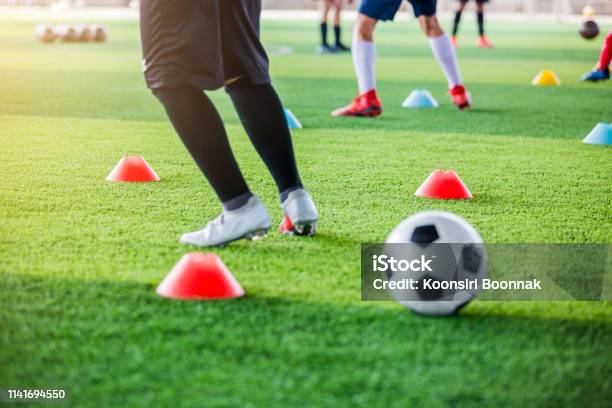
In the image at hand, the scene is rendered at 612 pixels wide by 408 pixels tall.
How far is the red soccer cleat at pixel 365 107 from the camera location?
772cm

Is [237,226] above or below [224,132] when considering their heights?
below

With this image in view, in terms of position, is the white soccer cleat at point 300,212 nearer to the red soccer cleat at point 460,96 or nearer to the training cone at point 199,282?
the training cone at point 199,282

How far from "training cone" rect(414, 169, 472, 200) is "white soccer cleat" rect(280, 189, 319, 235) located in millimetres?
1015

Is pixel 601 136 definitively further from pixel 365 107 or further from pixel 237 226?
pixel 237 226

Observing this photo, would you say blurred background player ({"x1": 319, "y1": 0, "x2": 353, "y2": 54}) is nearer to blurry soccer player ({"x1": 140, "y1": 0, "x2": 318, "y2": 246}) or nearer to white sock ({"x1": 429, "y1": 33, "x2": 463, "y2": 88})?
white sock ({"x1": 429, "y1": 33, "x2": 463, "y2": 88})

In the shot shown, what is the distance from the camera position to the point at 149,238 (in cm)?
360

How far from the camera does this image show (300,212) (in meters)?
3.60

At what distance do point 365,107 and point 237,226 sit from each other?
4420mm

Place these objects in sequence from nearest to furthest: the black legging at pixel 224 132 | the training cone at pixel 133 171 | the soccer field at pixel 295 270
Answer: the soccer field at pixel 295 270 → the black legging at pixel 224 132 → the training cone at pixel 133 171

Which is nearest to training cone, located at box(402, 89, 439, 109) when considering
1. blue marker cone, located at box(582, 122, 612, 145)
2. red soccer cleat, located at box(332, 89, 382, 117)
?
red soccer cleat, located at box(332, 89, 382, 117)

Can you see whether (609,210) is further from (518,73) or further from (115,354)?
(518,73)

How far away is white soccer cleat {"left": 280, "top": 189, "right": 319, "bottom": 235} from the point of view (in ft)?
11.8

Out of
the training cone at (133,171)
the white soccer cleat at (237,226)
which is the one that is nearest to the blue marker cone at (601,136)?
the training cone at (133,171)

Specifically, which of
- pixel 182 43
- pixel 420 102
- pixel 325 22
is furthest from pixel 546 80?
pixel 182 43
